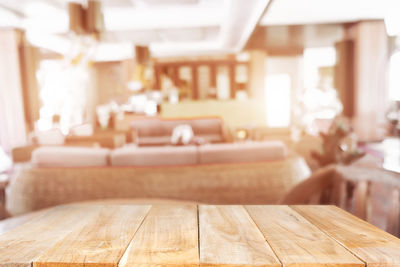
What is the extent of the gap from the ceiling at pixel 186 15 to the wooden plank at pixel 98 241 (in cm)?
417

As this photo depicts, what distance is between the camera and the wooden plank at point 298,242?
0.67 metres

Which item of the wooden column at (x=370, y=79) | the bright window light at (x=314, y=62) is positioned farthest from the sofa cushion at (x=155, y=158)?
the bright window light at (x=314, y=62)

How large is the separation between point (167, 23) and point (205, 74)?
3169 millimetres

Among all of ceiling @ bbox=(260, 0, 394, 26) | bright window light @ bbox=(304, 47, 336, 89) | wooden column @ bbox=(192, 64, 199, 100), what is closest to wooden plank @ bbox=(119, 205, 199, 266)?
ceiling @ bbox=(260, 0, 394, 26)

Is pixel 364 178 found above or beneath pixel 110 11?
beneath

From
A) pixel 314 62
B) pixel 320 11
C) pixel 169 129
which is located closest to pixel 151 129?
pixel 169 129

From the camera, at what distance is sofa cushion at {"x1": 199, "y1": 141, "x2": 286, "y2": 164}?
2.18m

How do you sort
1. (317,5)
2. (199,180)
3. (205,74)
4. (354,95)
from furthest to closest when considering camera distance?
1. (205,74)
2. (354,95)
3. (317,5)
4. (199,180)

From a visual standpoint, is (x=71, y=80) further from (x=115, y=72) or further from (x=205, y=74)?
(x=205, y=74)

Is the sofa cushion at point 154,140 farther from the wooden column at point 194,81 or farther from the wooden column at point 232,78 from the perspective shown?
the wooden column at point 232,78

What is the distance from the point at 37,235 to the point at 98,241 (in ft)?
0.65

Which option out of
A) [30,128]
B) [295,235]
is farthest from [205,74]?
[295,235]

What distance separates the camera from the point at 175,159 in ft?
7.13

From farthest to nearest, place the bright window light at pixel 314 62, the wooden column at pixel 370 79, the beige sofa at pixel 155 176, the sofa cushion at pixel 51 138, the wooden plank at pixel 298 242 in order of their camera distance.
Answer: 1. the bright window light at pixel 314 62
2. the wooden column at pixel 370 79
3. the sofa cushion at pixel 51 138
4. the beige sofa at pixel 155 176
5. the wooden plank at pixel 298 242
